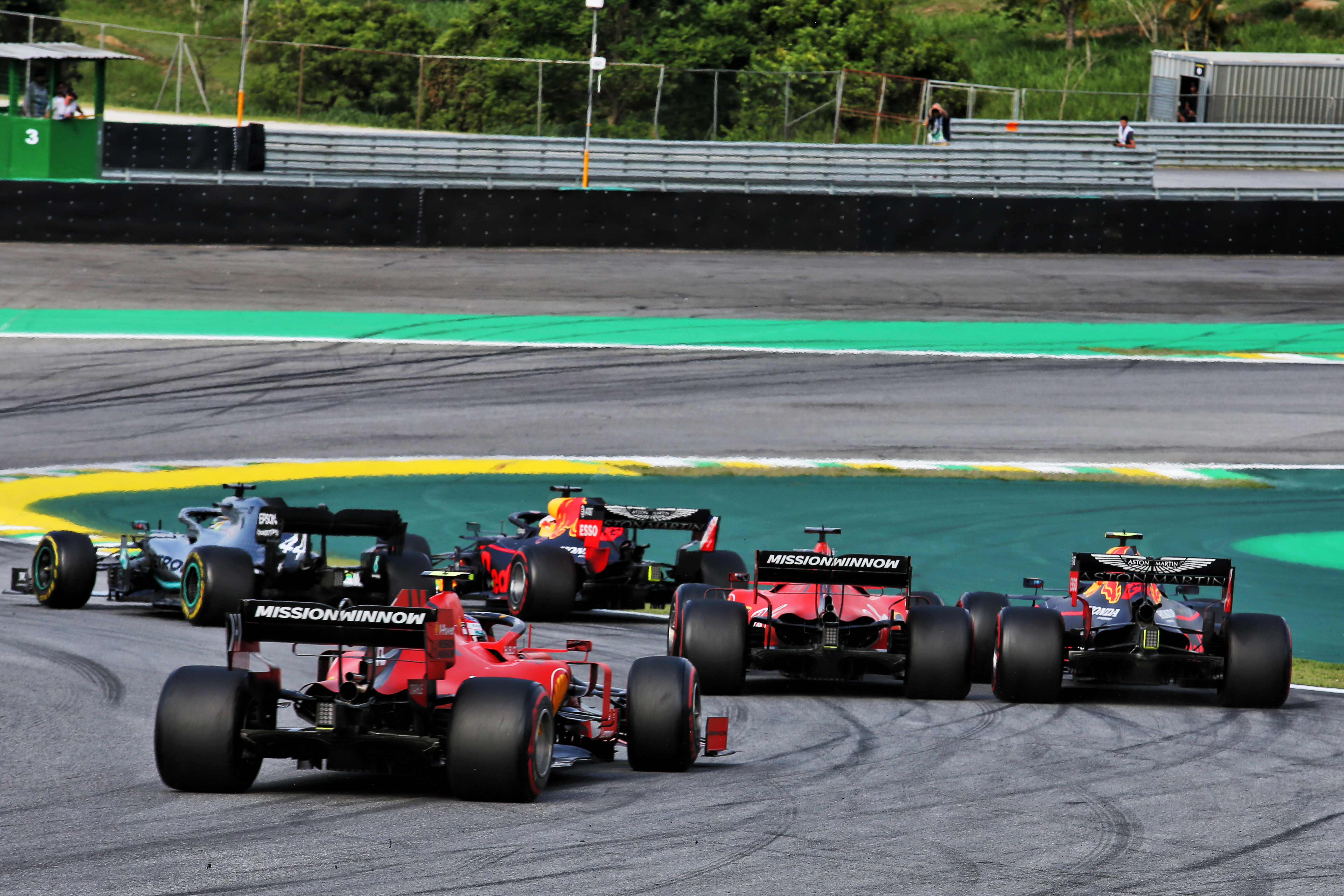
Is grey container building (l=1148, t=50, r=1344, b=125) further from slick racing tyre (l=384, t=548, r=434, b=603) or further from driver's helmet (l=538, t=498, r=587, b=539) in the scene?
slick racing tyre (l=384, t=548, r=434, b=603)

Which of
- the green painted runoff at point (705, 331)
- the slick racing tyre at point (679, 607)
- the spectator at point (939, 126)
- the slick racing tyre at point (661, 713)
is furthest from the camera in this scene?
the spectator at point (939, 126)

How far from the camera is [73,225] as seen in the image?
34594 millimetres

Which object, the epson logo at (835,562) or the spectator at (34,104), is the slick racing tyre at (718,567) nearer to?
the epson logo at (835,562)

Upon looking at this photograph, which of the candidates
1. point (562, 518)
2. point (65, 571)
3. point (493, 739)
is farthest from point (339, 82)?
point (493, 739)

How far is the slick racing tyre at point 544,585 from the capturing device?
16.1 m

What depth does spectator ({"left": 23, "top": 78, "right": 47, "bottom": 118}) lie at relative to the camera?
36969mm

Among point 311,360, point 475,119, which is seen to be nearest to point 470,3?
point 475,119

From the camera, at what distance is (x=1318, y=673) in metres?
15.0

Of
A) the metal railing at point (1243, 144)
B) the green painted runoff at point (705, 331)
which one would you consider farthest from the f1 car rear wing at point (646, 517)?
the metal railing at point (1243, 144)

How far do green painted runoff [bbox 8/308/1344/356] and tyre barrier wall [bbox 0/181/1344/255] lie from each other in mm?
4588

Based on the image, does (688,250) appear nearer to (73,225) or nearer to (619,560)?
(73,225)

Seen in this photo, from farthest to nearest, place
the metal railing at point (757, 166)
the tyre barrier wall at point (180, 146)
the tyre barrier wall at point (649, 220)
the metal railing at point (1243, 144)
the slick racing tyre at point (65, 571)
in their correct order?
the metal railing at point (1243, 144)
the metal railing at point (757, 166)
the tyre barrier wall at point (180, 146)
the tyre barrier wall at point (649, 220)
the slick racing tyre at point (65, 571)

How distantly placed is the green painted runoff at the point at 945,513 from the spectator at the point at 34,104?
17927mm

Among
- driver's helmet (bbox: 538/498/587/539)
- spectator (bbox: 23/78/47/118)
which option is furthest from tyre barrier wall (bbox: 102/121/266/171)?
driver's helmet (bbox: 538/498/587/539)
